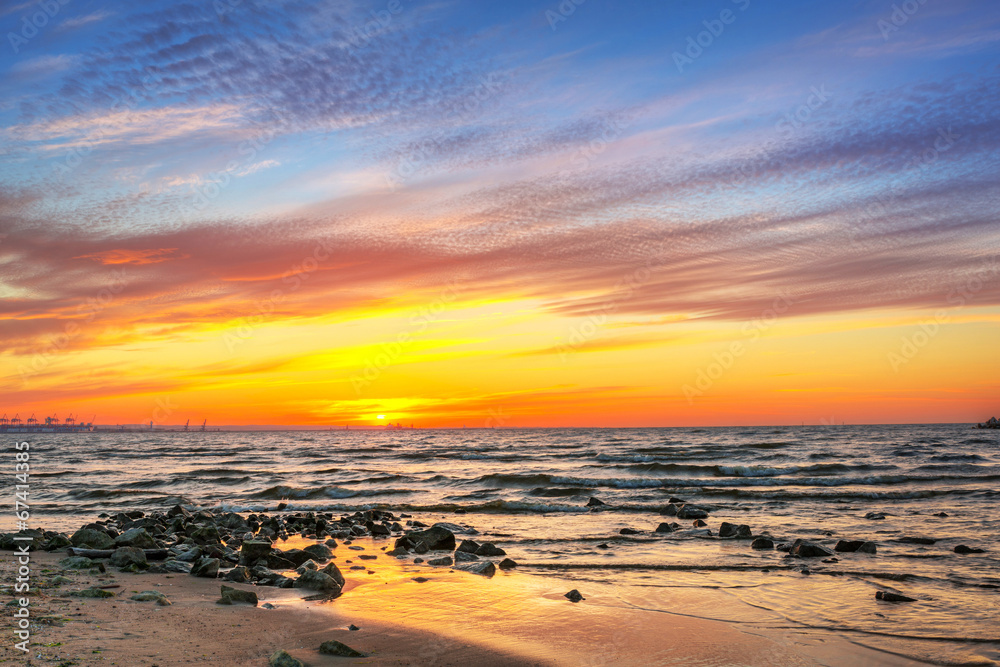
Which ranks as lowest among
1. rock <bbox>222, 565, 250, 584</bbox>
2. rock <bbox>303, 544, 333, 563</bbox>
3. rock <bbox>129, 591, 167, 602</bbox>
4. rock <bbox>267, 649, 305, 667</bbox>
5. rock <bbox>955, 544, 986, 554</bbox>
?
rock <bbox>303, 544, 333, 563</bbox>

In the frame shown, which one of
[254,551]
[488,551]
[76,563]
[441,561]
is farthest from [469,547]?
[76,563]

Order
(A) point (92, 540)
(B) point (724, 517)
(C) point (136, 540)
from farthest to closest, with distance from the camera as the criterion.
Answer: (B) point (724, 517) → (C) point (136, 540) → (A) point (92, 540)

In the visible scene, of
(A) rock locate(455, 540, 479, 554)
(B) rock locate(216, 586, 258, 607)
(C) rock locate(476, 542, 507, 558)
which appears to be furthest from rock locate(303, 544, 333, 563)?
(B) rock locate(216, 586, 258, 607)

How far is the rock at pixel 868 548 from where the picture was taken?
12648 millimetres

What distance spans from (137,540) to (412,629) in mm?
8499

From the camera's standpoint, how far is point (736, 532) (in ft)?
49.2

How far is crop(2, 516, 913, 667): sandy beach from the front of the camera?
6656 millimetres

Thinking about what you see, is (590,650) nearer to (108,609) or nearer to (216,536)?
(108,609)

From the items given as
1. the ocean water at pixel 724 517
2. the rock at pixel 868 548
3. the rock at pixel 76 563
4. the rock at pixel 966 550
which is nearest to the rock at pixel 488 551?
the ocean water at pixel 724 517

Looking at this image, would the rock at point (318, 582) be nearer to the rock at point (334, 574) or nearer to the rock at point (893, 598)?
the rock at point (334, 574)

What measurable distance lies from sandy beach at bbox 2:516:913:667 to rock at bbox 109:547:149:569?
0.78 metres

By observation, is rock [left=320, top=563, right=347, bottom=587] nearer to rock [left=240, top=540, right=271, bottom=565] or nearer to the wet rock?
rock [left=240, top=540, right=271, bottom=565]

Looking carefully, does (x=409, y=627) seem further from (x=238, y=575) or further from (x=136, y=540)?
(x=136, y=540)

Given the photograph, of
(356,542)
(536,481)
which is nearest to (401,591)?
(356,542)
